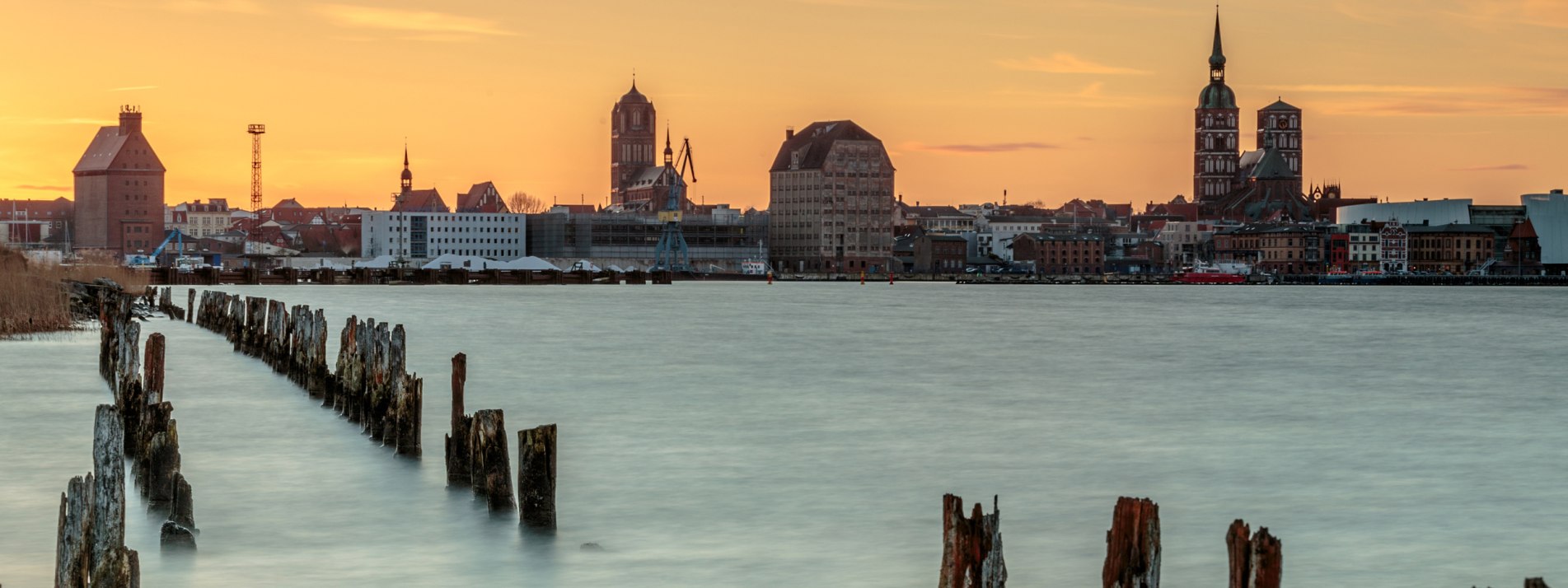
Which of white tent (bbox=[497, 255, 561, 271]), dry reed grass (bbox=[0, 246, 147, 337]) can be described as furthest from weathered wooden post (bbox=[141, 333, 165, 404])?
white tent (bbox=[497, 255, 561, 271])

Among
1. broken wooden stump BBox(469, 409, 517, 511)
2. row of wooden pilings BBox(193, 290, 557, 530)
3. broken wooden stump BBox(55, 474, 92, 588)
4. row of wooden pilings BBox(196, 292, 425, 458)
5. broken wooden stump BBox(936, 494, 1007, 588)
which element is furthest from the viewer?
row of wooden pilings BBox(196, 292, 425, 458)

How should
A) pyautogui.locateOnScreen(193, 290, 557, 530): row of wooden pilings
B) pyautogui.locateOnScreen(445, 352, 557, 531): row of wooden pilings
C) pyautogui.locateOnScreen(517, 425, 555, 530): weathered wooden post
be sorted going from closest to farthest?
pyautogui.locateOnScreen(517, 425, 555, 530): weathered wooden post, pyautogui.locateOnScreen(445, 352, 557, 531): row of wooden pilings, pyautogui.locateOnScreen(193, 290, 557, 530): row of wooden pilings

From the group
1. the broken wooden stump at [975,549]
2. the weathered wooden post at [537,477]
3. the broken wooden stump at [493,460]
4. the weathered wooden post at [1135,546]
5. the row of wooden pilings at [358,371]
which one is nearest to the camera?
the weathered wooden post at [1135,546]

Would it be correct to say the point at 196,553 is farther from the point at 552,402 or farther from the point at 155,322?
the point at 155,322

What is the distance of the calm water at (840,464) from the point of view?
15297 mm

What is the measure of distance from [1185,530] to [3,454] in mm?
13404

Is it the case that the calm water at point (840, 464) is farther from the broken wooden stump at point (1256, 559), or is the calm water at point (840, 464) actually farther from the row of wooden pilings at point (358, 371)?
the broken wooden stump at point (1256, 559)

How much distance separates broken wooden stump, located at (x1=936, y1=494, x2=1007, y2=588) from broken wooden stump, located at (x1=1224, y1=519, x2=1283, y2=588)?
4.36ft

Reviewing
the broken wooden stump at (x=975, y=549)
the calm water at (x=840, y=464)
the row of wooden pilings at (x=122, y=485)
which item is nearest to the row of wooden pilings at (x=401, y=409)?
the calm water at (x=840, y=464)

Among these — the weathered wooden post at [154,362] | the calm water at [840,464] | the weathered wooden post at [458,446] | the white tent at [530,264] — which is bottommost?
the calm water at [840,464]

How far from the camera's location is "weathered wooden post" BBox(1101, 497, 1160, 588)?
9391 millimetres

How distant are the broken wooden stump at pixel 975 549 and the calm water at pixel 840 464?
478 cm

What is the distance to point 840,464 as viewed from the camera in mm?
22047

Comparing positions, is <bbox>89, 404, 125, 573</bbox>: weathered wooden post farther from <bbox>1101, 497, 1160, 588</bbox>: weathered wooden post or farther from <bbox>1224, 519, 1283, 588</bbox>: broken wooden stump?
<bbox>1224, 519, 1283, 588</bbox>: broken wooden stump
